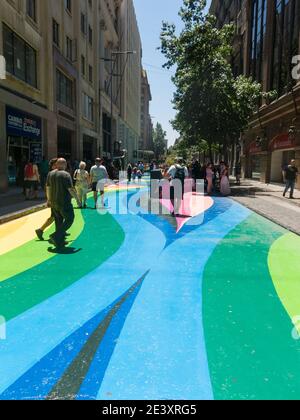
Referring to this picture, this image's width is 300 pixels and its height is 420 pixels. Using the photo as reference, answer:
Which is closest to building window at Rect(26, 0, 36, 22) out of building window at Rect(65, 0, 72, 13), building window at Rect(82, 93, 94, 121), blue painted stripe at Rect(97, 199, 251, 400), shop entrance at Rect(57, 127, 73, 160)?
building window at Rect(65, 0, 72, 13)

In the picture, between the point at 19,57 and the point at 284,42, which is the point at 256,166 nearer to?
the point at 284,42

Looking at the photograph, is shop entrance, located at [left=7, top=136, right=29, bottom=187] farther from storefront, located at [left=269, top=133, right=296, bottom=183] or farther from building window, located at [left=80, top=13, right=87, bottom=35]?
building window, located at [left=80, top=13, right=87, bottom=35]

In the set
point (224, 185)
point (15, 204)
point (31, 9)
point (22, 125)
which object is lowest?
point (15, 204)

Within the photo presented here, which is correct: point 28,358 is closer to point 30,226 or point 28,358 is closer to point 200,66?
point 30,226

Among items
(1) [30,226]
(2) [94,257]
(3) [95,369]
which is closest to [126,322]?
(3) [95,369]

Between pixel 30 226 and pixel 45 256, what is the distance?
354 cm

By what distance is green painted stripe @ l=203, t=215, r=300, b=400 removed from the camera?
317cm

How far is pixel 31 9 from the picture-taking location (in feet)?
70.7

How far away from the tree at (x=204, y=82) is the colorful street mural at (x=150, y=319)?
16.3 meters

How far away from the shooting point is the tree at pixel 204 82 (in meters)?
23.4

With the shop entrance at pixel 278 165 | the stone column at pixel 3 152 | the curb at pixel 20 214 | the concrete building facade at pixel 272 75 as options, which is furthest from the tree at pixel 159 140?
the curb at pixel 20 214

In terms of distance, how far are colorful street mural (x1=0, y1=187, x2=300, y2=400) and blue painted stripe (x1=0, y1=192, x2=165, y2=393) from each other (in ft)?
0.05

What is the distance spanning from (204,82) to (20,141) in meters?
11.4

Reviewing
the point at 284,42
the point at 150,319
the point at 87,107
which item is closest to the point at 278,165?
the point at 284,42
